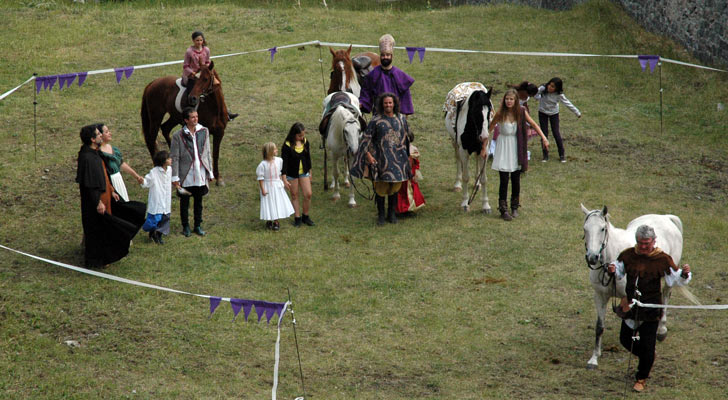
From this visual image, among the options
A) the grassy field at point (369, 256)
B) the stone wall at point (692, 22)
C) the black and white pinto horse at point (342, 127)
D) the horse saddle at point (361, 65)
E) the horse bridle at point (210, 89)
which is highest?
the stone wall at point (692, 22)

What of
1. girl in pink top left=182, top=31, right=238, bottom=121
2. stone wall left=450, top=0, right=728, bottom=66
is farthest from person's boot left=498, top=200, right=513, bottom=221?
stone wall left=450, top=0, right=728, bottom=66

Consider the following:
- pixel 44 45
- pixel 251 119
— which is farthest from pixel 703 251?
pixel 44 45

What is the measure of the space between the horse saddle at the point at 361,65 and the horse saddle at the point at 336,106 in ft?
5.76

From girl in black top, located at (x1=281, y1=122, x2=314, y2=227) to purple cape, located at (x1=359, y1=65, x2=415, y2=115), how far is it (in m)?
1.53

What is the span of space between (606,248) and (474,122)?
432cm

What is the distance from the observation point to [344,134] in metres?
11.8

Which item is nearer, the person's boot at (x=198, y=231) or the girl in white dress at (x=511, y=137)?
the girl in white dress at (x=511, y=137)

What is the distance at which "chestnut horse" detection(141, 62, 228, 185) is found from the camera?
12.3m

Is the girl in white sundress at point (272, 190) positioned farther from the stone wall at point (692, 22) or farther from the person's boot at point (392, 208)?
the stone wall at point (692, 22)

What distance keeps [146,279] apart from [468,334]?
13.2 feet

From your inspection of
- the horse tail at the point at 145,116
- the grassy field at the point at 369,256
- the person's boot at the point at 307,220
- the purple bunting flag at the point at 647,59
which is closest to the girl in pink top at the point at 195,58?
the horse tail at the point at 145,116

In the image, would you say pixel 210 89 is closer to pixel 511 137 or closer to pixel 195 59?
pixel 195 59

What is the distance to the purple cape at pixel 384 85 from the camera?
12023mm

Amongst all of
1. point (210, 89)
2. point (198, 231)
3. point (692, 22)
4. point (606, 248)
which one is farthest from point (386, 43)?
point (692, 22)
